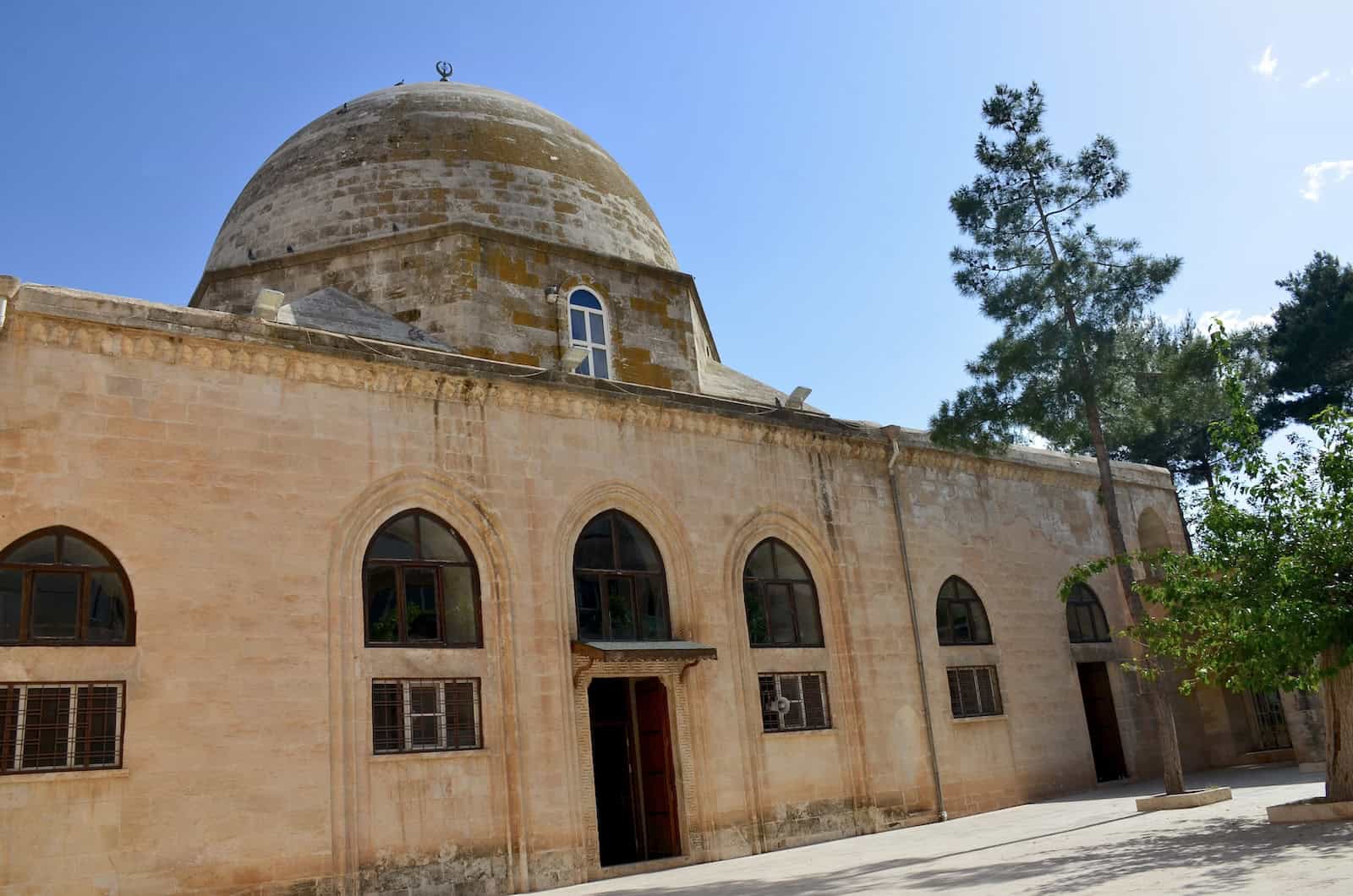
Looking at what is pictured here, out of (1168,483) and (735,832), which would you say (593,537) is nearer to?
(735,832)

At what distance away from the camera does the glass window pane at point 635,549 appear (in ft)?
43.0

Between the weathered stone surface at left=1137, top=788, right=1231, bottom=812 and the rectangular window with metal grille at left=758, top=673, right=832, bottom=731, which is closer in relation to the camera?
the weathered stone surface at left=1137, top=788, right=1231, bottom=812

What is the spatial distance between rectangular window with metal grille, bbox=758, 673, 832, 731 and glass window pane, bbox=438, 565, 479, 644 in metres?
3.96

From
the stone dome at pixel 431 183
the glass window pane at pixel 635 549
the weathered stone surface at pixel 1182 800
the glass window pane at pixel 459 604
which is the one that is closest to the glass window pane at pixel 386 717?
the glass window pane at pixel 459 604

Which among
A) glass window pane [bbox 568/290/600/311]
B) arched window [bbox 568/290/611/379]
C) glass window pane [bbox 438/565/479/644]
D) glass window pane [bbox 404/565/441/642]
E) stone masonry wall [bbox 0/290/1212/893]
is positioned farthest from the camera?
glass window pane [bbox 568/290/600/311]

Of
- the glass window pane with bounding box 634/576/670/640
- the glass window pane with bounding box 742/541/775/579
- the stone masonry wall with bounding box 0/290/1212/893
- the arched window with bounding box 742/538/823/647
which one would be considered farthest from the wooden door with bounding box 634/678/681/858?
the glass window pane with bounding box 742/541/775/579

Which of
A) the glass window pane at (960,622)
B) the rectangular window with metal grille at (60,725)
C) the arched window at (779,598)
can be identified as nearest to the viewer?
the rectangular window with metal grille at (60,725)

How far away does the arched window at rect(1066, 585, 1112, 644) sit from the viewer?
18281mm

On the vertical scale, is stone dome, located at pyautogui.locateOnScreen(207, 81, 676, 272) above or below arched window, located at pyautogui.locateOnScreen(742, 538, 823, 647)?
above

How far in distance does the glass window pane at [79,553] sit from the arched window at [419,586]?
2.38m

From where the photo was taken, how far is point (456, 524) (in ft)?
38.5

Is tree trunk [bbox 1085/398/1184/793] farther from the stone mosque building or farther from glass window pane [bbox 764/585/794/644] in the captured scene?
glass window pane [bbox 764/585/794/644]

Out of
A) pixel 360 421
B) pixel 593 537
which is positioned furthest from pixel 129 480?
pixel 593 537

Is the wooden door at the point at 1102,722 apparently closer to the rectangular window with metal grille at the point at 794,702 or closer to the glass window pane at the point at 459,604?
the rectangular window with metal grille at the point at 794,702
